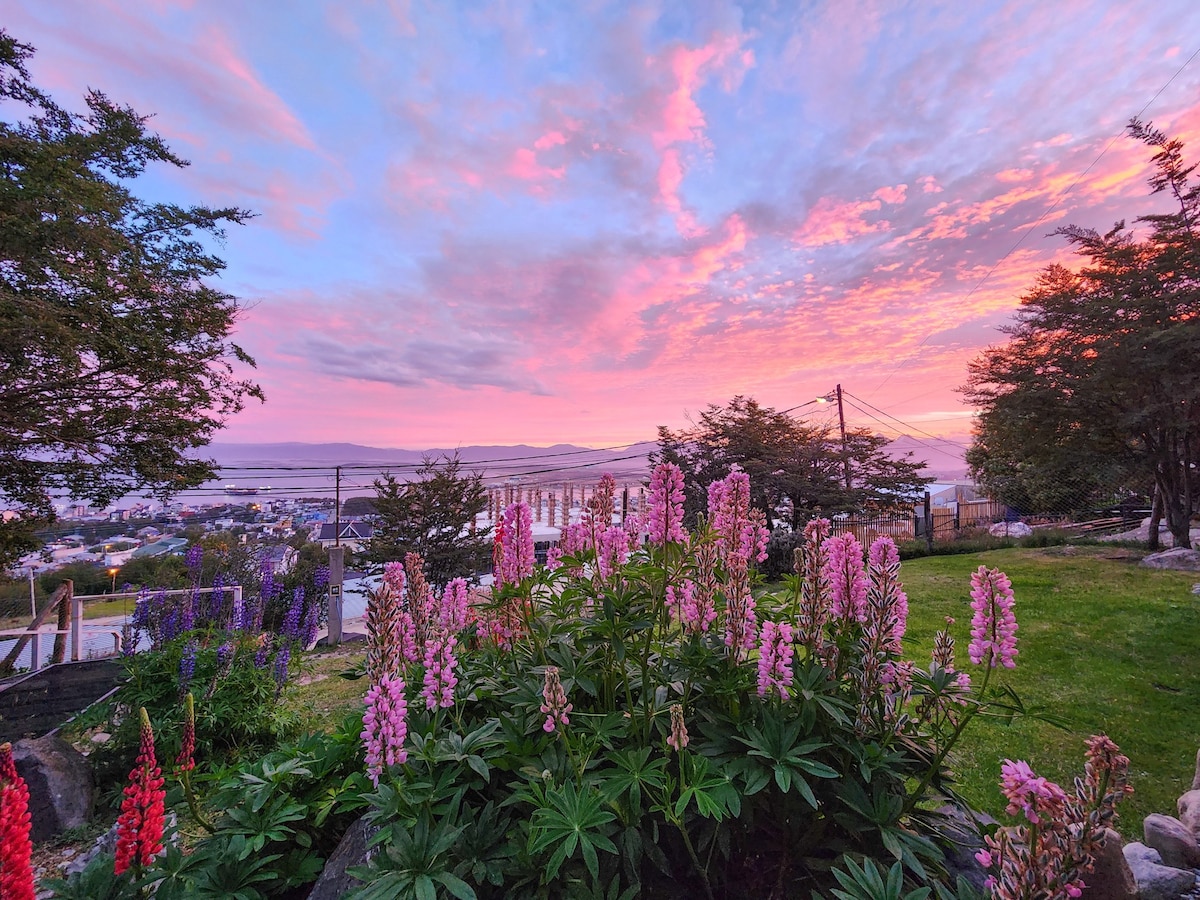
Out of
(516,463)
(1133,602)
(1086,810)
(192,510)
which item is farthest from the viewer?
(516,463)

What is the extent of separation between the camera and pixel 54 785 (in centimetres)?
363

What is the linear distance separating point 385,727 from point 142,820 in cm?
92

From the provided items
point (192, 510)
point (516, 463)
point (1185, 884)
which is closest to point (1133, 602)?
point (1185, 884)

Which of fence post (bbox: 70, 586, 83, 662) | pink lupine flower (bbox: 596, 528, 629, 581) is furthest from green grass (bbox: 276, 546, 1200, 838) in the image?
fence post (bbox: 70, 586, 83, 662)

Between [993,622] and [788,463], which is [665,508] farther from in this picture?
[788,463]

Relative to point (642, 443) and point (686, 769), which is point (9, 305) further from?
point (642, 443)

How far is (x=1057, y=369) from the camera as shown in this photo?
1235 cm

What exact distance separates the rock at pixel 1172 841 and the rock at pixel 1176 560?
1149 cm

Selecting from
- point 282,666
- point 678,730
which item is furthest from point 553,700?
point 282,666

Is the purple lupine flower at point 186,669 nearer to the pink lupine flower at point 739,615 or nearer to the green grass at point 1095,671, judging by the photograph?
the pink lupine flower at point 739,615

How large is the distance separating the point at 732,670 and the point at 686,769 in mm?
436

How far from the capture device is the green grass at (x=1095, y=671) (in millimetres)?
3768

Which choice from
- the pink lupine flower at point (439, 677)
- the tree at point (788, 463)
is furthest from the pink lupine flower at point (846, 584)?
the tree at point (788, 463)

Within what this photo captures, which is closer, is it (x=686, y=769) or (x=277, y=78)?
(x=686, y=769)
